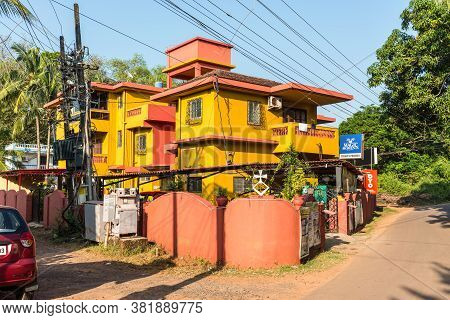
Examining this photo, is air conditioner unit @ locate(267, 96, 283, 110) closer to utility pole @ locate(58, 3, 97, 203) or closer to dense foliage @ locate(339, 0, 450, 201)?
dense foliage @ locate(339, 0, 450, 201)

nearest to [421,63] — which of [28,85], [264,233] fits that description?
[264,233]

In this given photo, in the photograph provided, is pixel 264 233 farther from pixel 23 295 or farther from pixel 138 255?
pixel 23 295

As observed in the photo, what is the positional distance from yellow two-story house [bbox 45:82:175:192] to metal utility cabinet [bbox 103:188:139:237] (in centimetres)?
1292

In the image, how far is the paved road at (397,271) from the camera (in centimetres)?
759

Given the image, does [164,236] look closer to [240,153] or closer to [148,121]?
[240,153]

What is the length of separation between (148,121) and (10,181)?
8.86 m

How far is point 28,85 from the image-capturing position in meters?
31.5

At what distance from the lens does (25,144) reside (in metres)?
43.4

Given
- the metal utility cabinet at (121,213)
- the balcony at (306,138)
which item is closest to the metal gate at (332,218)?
the balcony at (306,138)

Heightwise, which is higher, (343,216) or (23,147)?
(23,147)

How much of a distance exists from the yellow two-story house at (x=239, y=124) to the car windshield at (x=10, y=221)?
12791 mm

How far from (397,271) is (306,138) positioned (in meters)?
13.4

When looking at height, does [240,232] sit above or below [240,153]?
below

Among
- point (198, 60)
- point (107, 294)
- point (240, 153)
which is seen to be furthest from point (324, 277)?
point (198, 60)
